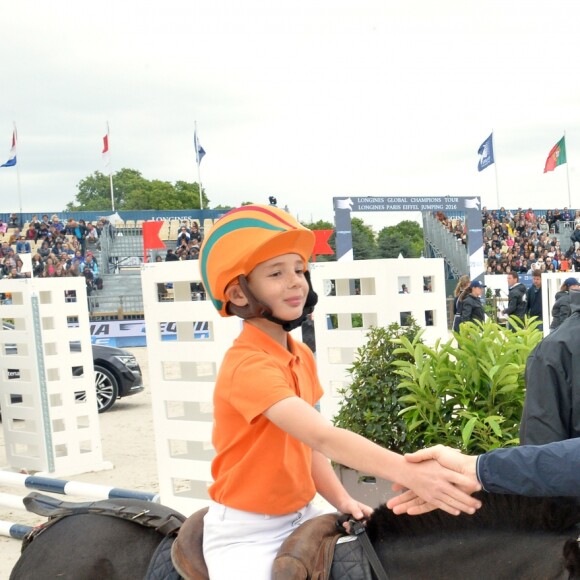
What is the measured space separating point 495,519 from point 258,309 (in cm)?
76

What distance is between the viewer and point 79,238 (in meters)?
28.8

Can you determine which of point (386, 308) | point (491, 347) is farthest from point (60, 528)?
point (386, 308)

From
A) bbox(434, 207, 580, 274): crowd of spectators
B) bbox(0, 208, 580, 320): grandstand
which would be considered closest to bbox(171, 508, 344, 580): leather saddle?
bbox(0, 208, 580, 320): grandstand

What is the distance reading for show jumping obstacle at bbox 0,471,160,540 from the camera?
4.23 m

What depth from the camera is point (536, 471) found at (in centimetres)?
154

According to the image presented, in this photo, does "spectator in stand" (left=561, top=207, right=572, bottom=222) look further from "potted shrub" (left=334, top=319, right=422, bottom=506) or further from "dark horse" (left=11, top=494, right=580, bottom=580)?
"dark horse" (left=11, top=494, right=580, bottom=580)

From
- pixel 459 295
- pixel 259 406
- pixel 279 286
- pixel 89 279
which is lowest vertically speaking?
pixel 459 295

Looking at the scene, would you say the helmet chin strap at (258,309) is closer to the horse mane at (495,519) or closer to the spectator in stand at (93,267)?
the horse mane at (495,519)

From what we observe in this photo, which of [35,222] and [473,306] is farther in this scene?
[35,222]

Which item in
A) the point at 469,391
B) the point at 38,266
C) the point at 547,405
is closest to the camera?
the point at 547,405

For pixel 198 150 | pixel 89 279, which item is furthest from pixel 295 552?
pixel 198 150

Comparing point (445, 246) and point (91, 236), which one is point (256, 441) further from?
point (445, 246)

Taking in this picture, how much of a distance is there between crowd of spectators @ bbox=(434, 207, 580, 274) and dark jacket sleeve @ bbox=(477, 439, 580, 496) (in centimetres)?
2778

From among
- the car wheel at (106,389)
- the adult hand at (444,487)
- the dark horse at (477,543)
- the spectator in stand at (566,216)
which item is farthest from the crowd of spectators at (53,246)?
the adult hand at (444,487)
